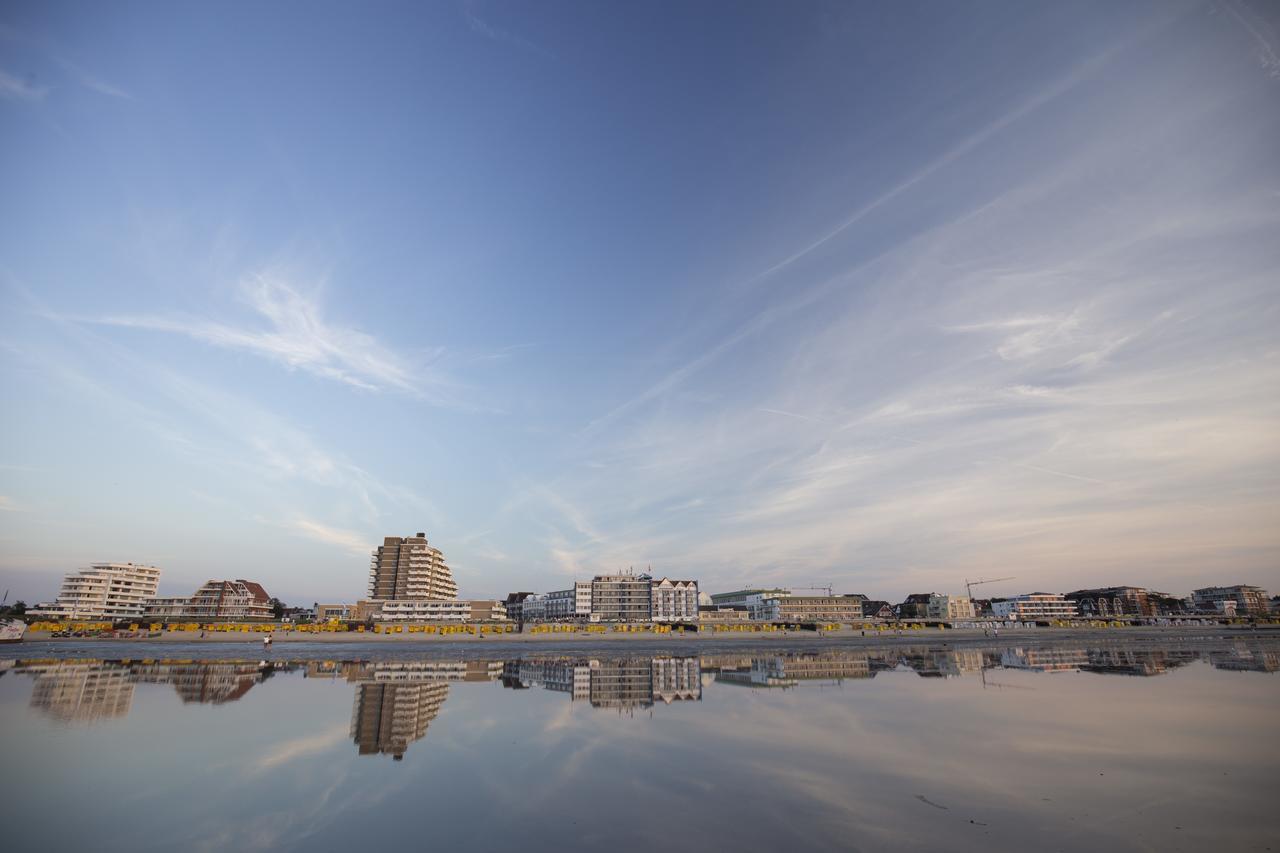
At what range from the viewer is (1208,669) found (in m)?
34.0

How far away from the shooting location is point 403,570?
165m

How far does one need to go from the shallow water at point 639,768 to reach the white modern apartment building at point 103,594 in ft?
609

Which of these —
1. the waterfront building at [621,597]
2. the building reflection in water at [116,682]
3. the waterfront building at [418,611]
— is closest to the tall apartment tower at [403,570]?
the waterfront building at [418,611]

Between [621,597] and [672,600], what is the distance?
1763 centimetres

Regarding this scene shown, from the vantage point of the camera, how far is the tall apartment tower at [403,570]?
535 ft

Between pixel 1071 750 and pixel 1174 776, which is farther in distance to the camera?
pixel 1071 750

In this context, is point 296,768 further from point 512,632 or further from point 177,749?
point 512,632

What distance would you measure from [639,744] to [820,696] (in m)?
12.4

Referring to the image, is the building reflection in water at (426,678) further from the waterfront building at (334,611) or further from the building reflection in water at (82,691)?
the waterfront building at (334,611)

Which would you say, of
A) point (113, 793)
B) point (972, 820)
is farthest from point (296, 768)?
point (972, 820)

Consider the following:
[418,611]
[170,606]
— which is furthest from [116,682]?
[170,606]

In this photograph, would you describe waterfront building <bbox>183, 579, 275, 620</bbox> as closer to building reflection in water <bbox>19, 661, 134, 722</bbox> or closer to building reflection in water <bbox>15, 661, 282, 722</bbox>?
building reflection in water <bbox>15, 661, 282, 722</bbox>

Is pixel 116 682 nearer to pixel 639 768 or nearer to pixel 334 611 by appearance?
pixel 639 768

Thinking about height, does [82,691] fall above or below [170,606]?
below
